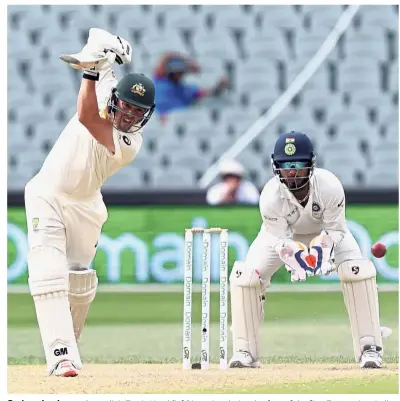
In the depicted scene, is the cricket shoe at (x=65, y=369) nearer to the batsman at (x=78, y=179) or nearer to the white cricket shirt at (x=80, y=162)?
the batsman at (x=78, y=179)

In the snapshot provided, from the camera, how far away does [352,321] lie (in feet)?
23.1

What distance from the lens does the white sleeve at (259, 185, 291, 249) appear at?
22.5ft

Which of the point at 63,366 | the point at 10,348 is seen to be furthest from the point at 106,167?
the point at 10,348

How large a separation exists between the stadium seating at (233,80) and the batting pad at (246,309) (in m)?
7.99

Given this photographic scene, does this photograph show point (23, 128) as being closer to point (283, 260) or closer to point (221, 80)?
point (221, 80)

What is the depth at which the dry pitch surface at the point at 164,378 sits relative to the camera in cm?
594

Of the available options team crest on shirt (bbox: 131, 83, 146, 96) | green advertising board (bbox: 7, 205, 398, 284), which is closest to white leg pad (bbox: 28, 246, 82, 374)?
team crest on shirt (bbox: 131, 83, 146, 96)

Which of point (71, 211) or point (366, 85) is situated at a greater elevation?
point (366, 85)

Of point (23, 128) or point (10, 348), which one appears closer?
point (10, 348)

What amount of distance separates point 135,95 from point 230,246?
6.60 meters

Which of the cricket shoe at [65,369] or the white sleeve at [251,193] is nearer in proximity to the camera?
the cricket shoe at [65,369]

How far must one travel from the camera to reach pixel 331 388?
Result: 5.99m

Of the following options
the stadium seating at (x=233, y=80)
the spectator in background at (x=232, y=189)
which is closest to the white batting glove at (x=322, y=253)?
the spectator in background at (x=232, y=189)

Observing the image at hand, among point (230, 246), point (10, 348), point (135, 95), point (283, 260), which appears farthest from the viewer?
point (230, 246)
